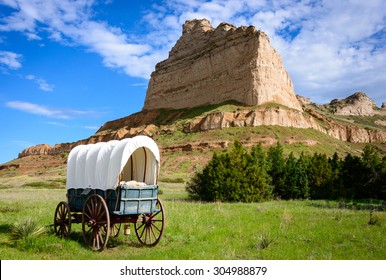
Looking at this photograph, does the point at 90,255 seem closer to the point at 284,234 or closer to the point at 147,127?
the point at 284,234

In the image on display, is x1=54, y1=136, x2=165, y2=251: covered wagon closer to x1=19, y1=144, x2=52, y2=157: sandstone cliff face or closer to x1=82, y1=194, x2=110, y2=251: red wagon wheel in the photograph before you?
x1=82, y1=194, x2=110, y2=251: red wagon wheel

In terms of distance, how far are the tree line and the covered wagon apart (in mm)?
13608

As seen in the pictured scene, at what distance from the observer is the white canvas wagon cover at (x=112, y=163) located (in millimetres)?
9875

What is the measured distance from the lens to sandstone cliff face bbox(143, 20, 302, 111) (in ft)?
296

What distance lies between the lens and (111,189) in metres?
9.88

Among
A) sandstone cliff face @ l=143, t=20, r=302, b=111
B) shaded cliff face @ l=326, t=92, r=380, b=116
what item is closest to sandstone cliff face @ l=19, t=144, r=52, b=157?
sandstone cliff face @ l=143, t=20, r=302, b=111

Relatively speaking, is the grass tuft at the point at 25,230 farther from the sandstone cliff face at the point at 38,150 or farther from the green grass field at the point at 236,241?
the sandstone cliff face at the point at 38,150

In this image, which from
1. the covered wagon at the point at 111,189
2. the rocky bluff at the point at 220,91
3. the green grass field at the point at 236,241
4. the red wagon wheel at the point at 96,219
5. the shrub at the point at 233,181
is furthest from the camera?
the rocky bluff at the point at 220,91

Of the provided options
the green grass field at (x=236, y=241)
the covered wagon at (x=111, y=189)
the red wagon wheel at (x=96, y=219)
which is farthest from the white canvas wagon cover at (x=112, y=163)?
the green grass field at (x=236, y=241)

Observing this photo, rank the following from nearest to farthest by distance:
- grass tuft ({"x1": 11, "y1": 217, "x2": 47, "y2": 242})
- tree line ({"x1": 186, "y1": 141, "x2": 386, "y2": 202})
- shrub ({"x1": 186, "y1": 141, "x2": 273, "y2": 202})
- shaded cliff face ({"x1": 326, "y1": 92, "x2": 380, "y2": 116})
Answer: grass tuft ({"x1": 11, "y1": 217, "x2": 47, "y2": 242}), shrub ({"x1": 186, "y1": 141, "x2": 273, "y2": 202}), tree line ({"x1": 186, "y1": 141, "x2": 386, "y2": 202}), shaded cliff face ({"x1": 326, "y1": 92, "x2": 380, "y2": 116})

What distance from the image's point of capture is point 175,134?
84938mm

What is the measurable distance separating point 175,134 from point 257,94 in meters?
22.9

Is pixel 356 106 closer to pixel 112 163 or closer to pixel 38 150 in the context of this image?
pixel 38 150

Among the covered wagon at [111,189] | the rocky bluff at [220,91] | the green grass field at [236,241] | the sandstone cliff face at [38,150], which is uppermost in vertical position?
the rocky bluff at [220,91]
